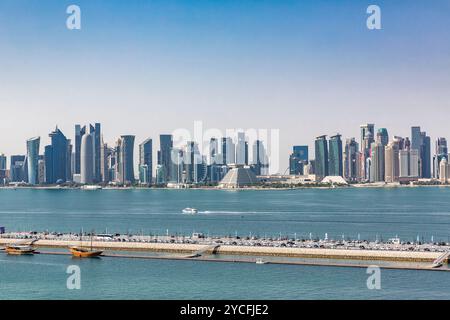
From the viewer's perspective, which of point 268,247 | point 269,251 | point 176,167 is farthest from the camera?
point 176,167

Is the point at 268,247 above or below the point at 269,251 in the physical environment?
above

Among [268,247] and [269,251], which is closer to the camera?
[269,251]

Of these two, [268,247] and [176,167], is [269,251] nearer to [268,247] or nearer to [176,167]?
[268,247]

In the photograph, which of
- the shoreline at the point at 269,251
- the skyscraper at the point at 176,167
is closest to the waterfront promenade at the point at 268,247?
the shoreline at the point at 269,251

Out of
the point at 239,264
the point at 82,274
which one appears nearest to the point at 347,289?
the point at 239,264

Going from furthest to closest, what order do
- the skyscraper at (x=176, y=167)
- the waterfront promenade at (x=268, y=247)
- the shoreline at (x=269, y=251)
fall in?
the skyscraper at (x=176, y=167) → the waterfront promenade at (x=268, y=247) → the shoreline at (x=269, y=251)

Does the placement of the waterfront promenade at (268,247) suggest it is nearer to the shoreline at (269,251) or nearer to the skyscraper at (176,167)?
the shoreline at (269,251)

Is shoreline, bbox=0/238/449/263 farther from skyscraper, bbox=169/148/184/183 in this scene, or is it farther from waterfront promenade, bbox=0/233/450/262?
skyscraper, bbox=169/148/184/183

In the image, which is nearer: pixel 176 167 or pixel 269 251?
pixel 269 251

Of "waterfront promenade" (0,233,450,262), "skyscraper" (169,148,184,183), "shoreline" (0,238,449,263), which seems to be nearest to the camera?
"shoreline" (0,238,449,263)

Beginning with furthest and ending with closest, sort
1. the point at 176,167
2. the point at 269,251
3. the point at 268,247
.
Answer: the point at 176,167
the point at 268,247
the point at 269,251

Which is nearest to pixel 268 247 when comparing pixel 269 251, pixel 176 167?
pixel 269 251

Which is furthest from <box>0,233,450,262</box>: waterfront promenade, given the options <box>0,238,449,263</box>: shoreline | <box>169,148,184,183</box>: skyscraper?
<box>169,148,184,183</box>: skyscraper
